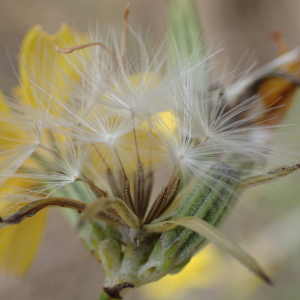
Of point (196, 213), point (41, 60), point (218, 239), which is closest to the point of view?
point (218, 239)

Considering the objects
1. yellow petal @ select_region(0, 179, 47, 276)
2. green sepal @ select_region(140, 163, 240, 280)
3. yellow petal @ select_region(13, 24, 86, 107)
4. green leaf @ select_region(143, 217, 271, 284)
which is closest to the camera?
green leaf @ select_region(143, 217, 271, 284)

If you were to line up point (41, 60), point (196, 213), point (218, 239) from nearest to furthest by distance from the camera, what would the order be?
point (218, 239), point (196, 213), point (41, 60)

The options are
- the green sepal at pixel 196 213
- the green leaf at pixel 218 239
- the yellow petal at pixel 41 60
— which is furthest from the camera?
the yellow petal at pixel 41 60

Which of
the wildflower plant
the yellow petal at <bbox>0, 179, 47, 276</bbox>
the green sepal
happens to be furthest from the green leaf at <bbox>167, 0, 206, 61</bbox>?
the yellow petal at <bbox>0, 179, 47, 276</bbox>

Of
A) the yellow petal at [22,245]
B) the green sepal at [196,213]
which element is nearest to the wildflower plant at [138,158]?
the green sepal at [196,213]

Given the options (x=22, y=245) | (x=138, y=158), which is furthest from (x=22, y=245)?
(x=138, y=158)

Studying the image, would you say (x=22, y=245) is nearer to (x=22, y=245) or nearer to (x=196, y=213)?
(x=22, y=245)

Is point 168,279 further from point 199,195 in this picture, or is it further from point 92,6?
point 92,6

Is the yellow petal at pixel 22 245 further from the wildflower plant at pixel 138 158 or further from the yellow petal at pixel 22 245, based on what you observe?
the wildflower plant at pixel 138 158

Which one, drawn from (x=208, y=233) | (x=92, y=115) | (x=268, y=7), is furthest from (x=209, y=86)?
(x=268, y=7)

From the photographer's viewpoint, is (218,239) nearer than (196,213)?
Yes

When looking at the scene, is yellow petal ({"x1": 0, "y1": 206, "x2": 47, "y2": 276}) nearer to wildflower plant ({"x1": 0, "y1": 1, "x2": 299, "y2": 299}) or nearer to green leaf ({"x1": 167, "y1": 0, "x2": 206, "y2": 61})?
wildflower plant ({"x1": 0, "y1": 1, "x2": 299, "y2": 299})
